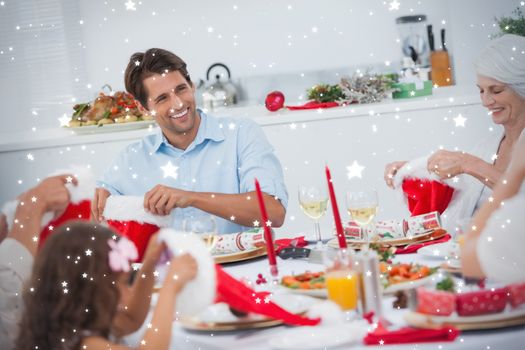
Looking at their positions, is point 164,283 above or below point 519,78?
below

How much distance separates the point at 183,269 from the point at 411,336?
0.93ft

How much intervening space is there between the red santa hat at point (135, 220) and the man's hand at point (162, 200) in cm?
1

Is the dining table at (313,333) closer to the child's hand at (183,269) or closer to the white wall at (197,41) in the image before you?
the child's hand at (183,269)

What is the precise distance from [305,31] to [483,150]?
2020 mm

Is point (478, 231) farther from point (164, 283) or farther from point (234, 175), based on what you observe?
point (234, 175)

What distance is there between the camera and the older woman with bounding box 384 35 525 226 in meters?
1.71

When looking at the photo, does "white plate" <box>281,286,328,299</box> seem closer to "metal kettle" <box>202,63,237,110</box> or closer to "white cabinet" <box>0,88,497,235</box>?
"white cabinet" <box>0,88,497,235</box>

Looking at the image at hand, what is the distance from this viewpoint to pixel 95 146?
314 cm

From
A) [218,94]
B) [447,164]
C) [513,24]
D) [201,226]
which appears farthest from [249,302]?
[218,94]

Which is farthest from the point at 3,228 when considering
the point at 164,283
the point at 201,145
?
the point at 201,145

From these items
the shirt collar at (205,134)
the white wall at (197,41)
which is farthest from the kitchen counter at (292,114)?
the shirt collar at (205,134)

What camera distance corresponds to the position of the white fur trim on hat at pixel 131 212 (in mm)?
1663

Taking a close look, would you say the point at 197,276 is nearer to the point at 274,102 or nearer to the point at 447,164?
the point at 447,164

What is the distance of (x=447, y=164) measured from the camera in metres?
1.70
